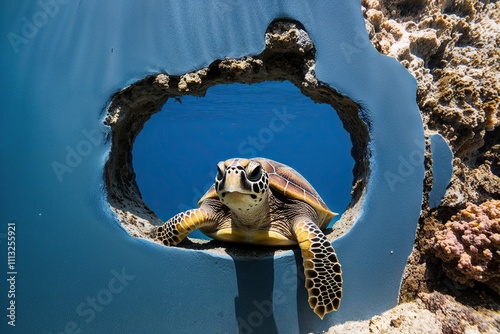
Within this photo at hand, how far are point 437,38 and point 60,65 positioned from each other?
2.99 meters

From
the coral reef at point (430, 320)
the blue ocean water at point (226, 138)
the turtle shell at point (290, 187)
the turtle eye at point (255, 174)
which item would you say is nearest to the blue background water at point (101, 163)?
the coral reef at point (430, 320)

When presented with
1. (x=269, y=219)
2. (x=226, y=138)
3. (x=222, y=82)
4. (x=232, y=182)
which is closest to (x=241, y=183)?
(x=232, y=182)

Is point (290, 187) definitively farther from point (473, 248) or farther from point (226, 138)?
point (226, 138)

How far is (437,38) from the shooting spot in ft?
8.22

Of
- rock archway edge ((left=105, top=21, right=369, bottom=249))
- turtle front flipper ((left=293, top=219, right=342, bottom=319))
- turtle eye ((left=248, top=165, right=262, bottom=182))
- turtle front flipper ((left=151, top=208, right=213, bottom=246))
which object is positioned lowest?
turtle front flipper ((left=293, top=219, right=342, bottom=319))

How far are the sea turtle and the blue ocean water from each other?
7.24m

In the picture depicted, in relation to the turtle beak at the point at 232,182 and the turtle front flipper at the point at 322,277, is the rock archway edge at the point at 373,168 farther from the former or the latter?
the turtle beak at the point at 232,182

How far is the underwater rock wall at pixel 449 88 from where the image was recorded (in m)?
2.41

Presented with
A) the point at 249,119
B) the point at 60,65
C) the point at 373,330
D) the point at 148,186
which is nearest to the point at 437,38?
the point at 373,330

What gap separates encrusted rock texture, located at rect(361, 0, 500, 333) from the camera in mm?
2275

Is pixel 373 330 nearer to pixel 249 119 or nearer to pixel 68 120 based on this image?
pixel 68 120

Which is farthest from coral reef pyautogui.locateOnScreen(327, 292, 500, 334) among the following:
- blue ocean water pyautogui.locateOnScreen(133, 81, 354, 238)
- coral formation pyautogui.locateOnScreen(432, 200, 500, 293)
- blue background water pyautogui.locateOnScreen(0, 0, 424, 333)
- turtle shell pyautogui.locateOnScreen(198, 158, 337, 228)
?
blue ocean water pyautogui.locateOnScreen(133, 81, 354, 238)

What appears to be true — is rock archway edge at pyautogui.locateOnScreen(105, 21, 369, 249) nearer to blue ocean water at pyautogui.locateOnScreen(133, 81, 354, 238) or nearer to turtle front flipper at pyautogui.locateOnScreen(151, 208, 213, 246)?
turtle front flipper at pyautogui.locateOnScreen(151, 208, 213, 246)

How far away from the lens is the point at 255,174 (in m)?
1.92
